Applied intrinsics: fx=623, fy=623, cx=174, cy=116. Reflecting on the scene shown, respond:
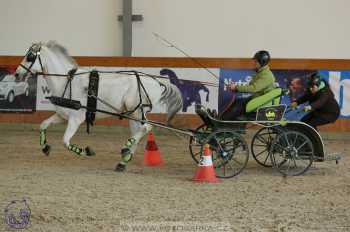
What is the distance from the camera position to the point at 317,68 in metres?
11.9

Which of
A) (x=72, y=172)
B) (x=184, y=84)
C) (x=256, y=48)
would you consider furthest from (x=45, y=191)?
(x=256, y=48)

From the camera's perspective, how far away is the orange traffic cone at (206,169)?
24.1 ft

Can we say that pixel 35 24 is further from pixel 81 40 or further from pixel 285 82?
pixel 285 82

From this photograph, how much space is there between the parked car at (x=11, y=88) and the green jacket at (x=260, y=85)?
5797mm

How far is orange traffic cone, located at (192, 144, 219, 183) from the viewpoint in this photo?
735 cm

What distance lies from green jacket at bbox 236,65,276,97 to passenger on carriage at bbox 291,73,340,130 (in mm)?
479

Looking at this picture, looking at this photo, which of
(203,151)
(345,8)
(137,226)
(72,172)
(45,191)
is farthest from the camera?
(345,8)

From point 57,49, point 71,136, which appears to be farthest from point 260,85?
point 57,49

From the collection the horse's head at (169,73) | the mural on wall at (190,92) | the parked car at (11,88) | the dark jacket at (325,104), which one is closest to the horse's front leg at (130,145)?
the dark jacket at (325,104)

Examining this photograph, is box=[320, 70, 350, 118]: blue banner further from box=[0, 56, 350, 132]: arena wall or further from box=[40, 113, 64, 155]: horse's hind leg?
box=[40, 113, 64, 155]: horse's hind leg

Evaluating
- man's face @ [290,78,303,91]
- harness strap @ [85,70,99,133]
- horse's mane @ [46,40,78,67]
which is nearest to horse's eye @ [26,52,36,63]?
horse's mane @ [46,40,78,67]

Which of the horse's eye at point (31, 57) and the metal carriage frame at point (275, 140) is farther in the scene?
the horse's eye at point (31, 57)

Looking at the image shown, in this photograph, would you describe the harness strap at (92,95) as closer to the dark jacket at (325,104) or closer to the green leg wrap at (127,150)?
the green leg wrap at (127,150)

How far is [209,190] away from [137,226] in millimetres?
1743
